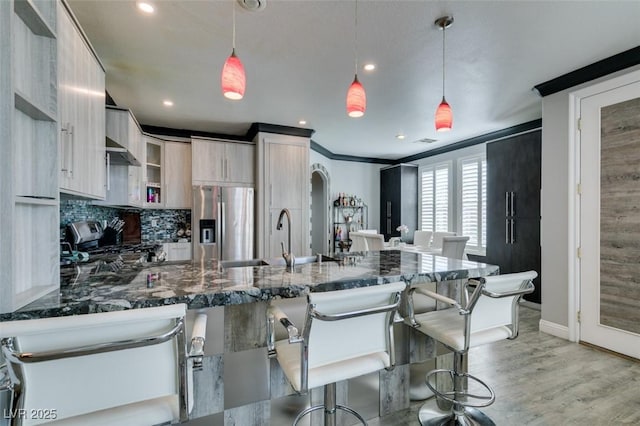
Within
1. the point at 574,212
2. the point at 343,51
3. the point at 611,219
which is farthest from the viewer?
the point at 574,212

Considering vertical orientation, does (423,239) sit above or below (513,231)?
below

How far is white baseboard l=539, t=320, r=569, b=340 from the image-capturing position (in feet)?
9.96

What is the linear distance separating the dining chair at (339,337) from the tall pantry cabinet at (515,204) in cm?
367

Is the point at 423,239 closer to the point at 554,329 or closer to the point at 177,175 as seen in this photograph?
the point at 554,329

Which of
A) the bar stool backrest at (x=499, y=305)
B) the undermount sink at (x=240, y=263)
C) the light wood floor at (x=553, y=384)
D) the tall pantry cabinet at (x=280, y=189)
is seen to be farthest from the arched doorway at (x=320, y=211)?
the bar stool backrest at (x=499, y=305)

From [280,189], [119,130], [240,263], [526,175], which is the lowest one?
[240,263]

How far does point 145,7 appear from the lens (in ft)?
6.55

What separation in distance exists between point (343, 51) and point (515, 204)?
3253 mm

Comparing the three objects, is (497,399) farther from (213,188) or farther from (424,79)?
(213,188)

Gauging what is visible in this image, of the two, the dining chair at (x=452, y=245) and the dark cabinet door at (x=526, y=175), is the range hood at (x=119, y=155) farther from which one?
the dark cabinet door at (x=526, y=175)

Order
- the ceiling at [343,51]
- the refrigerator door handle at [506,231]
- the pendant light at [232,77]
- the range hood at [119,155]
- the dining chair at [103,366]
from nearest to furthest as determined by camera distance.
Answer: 1. the dining chair at [103,366]
2. the pendant light at [232,77]
3. the ceiling at [343,51]
4. the range hood at [119,155]
5. the refrigerator door handle at [506,231]

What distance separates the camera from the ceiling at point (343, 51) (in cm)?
204

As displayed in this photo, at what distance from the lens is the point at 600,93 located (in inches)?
109

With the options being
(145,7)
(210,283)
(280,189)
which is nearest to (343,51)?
(145,7)
